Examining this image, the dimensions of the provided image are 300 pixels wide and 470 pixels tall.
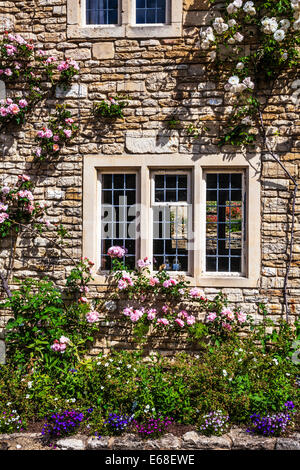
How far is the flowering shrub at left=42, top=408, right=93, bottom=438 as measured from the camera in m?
3.77

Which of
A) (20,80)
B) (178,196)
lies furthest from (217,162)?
(20,80)

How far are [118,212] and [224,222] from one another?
1.55 metres

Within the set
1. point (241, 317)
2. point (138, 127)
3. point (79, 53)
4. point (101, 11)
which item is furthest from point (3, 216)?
point (241, 317)

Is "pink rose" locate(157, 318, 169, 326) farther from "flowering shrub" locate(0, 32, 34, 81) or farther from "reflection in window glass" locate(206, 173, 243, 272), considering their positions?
"flowering shrub" locate(0, 32, 34, 81)

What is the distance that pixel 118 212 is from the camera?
5723mm

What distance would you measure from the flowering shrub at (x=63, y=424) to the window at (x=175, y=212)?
2.06 m

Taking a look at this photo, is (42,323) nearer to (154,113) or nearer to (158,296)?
(158,296)

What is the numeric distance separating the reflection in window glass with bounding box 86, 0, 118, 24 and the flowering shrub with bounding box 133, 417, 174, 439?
17.5 feet

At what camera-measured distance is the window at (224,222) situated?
218 inches

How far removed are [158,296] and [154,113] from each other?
2.60 meters

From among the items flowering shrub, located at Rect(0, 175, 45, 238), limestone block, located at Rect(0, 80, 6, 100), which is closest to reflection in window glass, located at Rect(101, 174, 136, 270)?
flowering shrub, located at Rect(0, 175, 45, 238)

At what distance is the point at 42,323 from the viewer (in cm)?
521

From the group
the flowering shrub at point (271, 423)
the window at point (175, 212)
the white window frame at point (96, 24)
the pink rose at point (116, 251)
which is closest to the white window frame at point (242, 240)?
the window at point (175, 212)

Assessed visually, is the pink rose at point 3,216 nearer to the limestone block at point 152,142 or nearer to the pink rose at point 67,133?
the pink rose at point 67,133
